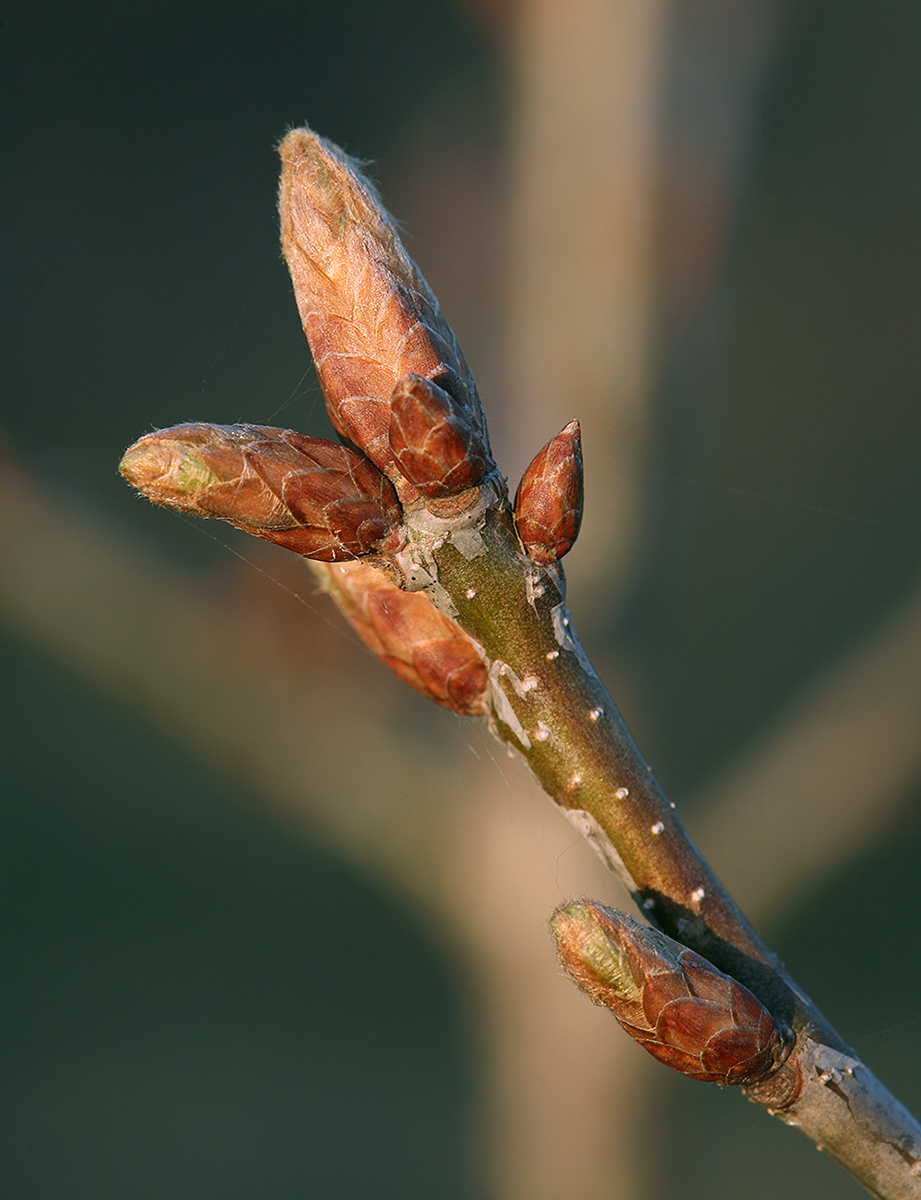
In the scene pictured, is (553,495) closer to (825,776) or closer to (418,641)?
(418,641)

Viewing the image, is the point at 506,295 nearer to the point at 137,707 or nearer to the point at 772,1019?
the point at 137,707

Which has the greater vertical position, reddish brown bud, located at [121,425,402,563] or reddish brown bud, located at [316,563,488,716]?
reddish brown bud, located at [121,425,402,563]

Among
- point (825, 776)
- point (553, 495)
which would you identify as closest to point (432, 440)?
point (553, 495)

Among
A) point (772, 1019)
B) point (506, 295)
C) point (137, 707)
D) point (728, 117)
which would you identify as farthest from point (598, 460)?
point (772, 1019)

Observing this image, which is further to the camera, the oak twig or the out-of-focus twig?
the out-of-focus twig

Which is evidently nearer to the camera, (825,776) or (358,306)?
(358,306)

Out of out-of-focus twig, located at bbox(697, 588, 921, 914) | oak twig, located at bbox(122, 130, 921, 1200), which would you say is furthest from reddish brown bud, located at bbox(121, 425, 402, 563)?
out-of-focus twig, located at bbox(697, 588, 921, 914)

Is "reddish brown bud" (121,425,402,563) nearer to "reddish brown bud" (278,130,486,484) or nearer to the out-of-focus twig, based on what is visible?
"reddish brown bud" (278,130,486,484)
